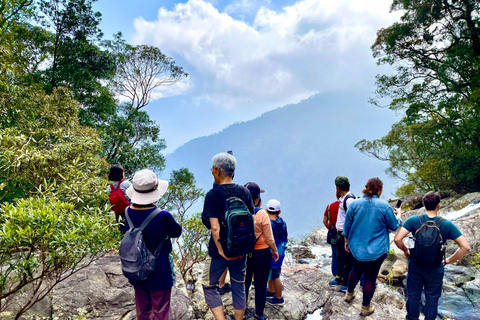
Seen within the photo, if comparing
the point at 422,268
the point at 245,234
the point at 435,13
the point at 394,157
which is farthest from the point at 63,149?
the point at 394,157

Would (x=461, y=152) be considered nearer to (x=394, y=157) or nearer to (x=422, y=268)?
(x=394, y=157)

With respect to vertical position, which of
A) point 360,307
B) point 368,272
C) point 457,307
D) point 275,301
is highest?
point 368,272

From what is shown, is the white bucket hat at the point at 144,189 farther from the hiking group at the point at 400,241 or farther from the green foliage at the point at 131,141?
the green foliage at the point at 131,141

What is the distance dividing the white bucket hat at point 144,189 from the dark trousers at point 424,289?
3.31 m

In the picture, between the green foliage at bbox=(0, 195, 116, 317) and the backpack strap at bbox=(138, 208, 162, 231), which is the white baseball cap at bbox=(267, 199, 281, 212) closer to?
the backpack strap at bbox=(138, 208, 162, 231)

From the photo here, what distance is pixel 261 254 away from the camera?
3799mm

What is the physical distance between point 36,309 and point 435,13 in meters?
21.3

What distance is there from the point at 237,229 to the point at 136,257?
1033 millimetres

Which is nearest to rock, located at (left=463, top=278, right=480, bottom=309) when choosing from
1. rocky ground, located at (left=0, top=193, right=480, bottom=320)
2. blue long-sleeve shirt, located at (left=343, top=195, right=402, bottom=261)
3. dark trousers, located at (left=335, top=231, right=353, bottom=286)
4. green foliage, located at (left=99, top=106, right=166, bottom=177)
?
rocky ground, located at (left=0, top=193, right=480, bottom=320)

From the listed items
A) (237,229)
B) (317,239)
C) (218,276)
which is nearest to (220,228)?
(237,229)

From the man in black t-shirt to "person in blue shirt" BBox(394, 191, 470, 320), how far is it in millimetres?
2089

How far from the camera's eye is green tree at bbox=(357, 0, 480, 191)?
1602 centimetres

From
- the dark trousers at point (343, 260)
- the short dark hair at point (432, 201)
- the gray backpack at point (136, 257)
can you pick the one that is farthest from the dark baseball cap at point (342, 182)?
the gray backpack at point (136, 257)

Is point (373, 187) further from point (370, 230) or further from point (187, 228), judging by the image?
point (187, 228)
